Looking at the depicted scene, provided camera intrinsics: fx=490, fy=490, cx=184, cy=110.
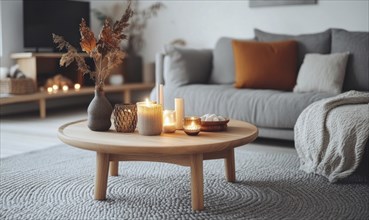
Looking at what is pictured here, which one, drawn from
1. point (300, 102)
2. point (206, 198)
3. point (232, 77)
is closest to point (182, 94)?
point (232, 77)

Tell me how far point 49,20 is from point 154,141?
360cm

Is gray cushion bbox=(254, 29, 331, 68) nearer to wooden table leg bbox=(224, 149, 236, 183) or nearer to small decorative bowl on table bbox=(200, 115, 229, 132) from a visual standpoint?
wooden table leg bbox=(224, 149, 236, 183)

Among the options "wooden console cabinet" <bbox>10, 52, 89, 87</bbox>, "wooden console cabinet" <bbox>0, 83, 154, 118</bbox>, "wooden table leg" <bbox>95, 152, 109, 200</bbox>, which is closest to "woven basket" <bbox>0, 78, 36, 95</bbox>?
"wooden console cabinet" <bbox>0, 83, 154, 118</bbox>

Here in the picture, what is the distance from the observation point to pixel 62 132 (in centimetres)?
227

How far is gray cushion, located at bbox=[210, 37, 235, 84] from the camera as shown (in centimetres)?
432

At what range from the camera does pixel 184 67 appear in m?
4.17

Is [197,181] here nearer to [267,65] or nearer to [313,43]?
[267,65]

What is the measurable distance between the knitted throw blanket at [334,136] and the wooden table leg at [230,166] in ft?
1.56

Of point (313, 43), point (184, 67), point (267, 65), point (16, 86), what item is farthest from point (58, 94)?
point (313, 43)

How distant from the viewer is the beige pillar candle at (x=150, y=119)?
221 centimetres

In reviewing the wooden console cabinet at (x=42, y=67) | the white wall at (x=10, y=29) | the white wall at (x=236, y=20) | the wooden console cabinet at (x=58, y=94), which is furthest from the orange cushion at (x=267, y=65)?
the white wall at (x=10, y=29)

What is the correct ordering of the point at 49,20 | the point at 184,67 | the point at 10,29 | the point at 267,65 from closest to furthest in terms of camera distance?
1. the point at 267,65
2. the point at 184,67
3. the point at 10,29
4. the point at 49,20

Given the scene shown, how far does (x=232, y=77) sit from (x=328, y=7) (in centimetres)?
116

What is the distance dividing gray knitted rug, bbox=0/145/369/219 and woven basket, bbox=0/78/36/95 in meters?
1.71
